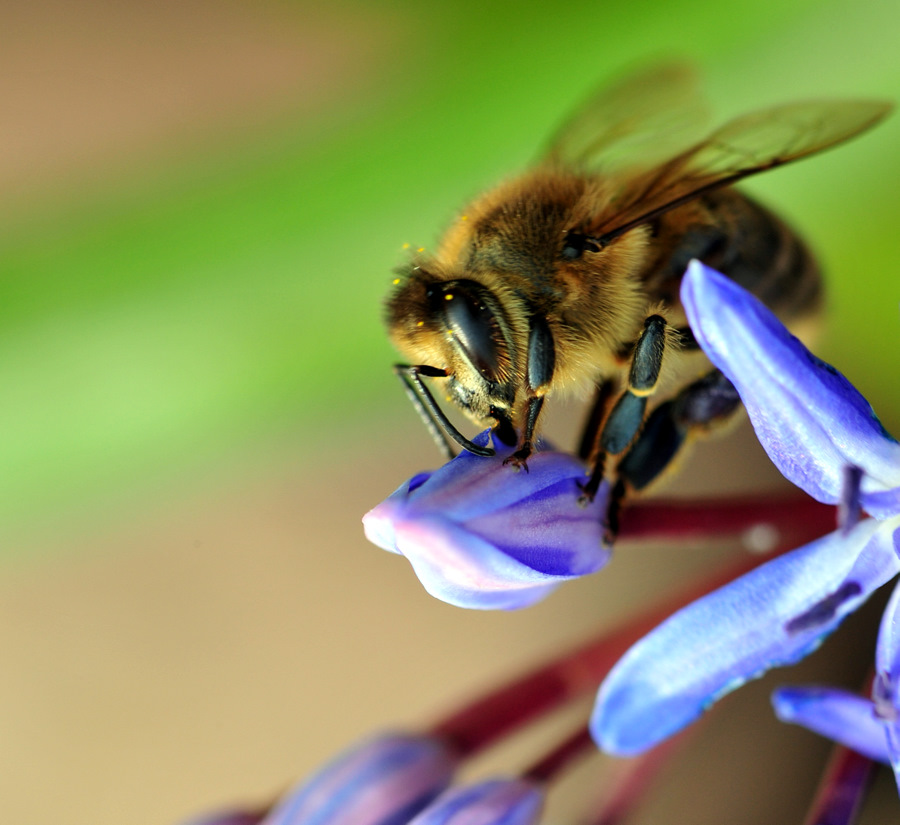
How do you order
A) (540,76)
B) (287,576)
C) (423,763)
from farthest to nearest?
1. (287,576)
2. (540,76)
3. (423,763)

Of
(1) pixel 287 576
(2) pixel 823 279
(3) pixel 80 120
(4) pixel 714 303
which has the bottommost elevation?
(1) pixel 287 576

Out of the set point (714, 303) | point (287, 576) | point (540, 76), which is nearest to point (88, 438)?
point (287, 576)

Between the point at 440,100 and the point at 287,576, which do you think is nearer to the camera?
the point at 440,100

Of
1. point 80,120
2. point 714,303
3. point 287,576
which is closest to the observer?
point 714,303

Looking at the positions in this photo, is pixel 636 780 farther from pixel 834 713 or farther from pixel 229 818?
pixel 229 818

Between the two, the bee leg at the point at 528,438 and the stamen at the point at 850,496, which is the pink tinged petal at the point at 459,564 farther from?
the stamen at the point at 850,496

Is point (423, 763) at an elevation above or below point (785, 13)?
below

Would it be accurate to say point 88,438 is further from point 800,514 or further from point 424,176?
point 800,514
